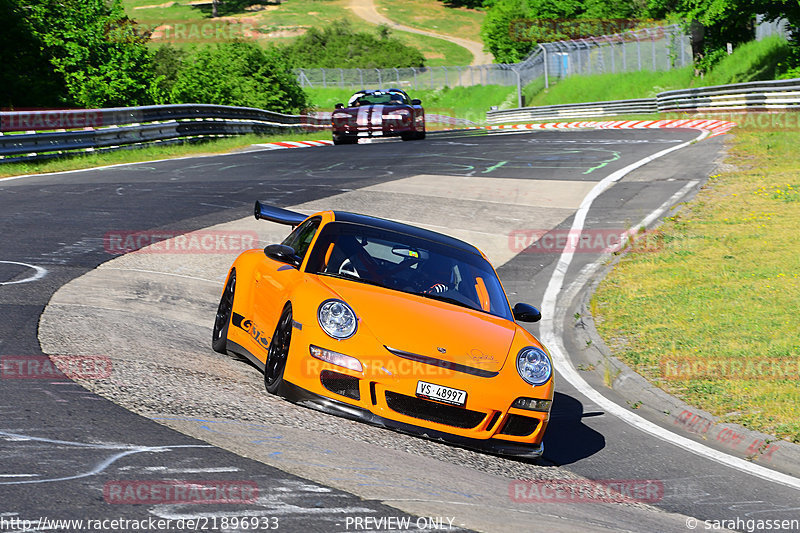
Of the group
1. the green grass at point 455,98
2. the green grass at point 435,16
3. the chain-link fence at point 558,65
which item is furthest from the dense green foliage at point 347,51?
the green grass at point 435,16

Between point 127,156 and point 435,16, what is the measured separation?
116525 millimetres

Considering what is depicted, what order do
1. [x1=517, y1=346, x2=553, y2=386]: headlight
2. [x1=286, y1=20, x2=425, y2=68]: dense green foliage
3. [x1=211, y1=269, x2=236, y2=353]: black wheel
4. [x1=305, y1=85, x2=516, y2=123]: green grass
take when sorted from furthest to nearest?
1. [x1=286, y1=20, x2=425, y2=68]: dense green foliage
2. [x1=305, y1=85, x2=516, y2=123]: green grass
3. [x1=211, y1=269, x2=236, y2=353]: black wheel
4. [x1=517, y1=346, x2=553, y2=386]: headlight

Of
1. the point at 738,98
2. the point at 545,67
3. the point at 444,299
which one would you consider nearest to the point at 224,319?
the point at 444,299

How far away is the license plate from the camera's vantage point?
6227 millimetres

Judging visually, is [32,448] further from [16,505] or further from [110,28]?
[110,28]

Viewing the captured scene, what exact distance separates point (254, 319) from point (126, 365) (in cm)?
114

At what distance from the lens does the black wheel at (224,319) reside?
26.9 feet

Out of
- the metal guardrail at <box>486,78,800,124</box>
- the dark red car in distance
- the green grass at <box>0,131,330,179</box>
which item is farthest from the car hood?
the metal guardrail at <box>486,78,800,124</box>

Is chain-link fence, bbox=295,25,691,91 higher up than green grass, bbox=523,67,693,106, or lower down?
higher up

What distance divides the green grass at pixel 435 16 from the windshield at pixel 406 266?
12276 cm

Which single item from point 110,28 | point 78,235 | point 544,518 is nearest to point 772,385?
point 544,518

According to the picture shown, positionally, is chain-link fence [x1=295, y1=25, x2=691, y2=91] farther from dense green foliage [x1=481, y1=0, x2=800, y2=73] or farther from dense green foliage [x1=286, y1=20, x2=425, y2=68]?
dense green foliage [x1=286, y1=20, x2=425, y2=68]

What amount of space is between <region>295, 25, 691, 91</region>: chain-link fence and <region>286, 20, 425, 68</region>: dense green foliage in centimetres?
1243

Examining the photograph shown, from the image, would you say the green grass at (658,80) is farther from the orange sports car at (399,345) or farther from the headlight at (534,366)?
the headlight at (534,366)
